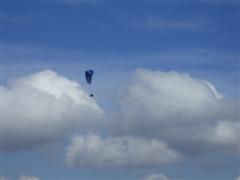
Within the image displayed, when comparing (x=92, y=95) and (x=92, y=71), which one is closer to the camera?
(x=92, y=95)

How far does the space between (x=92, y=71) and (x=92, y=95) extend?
23481mm

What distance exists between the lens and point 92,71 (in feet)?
616

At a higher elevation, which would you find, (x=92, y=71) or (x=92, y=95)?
(x=92, y=71)

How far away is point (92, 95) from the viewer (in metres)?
165
